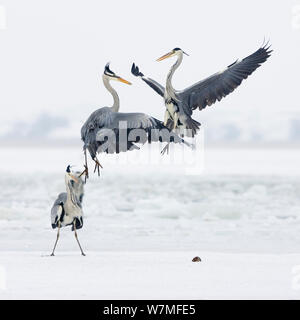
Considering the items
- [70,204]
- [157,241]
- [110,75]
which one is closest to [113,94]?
[110,75]

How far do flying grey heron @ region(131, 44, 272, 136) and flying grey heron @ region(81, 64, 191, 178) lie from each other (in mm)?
295

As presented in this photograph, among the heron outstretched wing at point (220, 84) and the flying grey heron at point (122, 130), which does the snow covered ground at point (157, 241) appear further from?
the heron outstretched wing at point (220, 84)

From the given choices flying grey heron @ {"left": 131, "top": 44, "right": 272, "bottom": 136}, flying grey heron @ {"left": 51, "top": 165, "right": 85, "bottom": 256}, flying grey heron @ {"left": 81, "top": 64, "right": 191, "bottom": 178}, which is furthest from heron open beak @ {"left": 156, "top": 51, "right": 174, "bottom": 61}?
flying grey heron @ {"left": 51, "top": 165, "right": 85, "bottom": 256}

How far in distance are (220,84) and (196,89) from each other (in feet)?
0.90

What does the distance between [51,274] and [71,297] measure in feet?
3.34

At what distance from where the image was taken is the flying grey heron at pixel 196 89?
26.8ft

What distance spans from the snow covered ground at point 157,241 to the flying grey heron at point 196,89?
2.50ft

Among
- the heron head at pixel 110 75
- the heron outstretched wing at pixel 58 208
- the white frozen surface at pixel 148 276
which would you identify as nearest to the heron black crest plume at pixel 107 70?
the heron head at pixel 110 75

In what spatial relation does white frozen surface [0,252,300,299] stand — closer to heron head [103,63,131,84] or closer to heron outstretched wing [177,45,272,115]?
heron outstretched wing [177,45,272,115]

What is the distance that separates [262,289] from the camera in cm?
732

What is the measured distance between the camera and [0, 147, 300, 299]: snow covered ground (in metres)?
7.39

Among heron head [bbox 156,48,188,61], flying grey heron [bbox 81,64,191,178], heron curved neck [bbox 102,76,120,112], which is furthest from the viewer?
heron head [bbox 156,48,188,61]

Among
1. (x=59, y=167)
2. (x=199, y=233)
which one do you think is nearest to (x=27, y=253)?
(x=199, y=233)

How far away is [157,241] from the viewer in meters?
10.4
